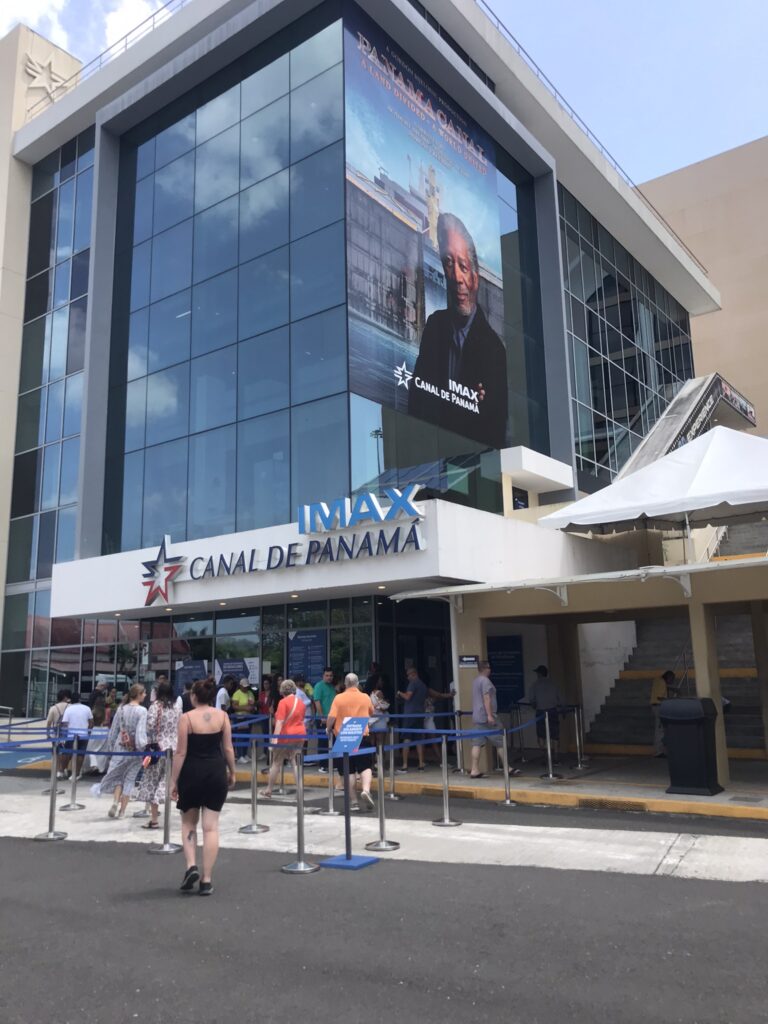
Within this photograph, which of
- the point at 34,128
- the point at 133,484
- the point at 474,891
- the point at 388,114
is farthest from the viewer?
the point at 34,128

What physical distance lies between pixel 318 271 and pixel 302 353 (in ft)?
5.92

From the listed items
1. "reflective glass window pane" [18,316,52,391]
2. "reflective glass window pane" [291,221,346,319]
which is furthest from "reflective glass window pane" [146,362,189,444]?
"reflective glass window pane" [18,316,52,391]

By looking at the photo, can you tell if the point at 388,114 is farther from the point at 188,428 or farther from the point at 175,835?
the point at 175,835

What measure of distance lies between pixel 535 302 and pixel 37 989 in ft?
74.5

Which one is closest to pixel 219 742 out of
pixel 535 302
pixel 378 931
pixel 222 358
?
pixel 378 931

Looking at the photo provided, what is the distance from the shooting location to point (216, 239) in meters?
21.2

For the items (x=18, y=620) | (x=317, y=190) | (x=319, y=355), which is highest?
(x=317, y=190)

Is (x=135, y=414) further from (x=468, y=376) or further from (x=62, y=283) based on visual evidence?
(x=468, y=376)

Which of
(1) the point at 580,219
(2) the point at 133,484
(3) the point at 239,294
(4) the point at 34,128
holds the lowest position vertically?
(2) the point at 133,484

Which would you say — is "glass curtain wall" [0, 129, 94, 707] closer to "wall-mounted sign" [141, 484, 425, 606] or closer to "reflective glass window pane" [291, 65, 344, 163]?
"wall-mounted sign" [141, 484, 425, 606]

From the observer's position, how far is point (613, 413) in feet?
89.2

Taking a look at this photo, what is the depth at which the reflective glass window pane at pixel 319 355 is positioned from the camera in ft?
57.6

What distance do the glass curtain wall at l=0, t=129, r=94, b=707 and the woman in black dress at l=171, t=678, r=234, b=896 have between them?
787 inches

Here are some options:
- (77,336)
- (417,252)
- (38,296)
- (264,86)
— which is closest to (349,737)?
(417,252)
